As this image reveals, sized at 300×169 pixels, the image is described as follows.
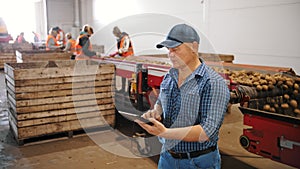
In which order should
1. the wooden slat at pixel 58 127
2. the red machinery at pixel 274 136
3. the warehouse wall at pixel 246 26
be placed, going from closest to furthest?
1. the red machinery at pixel 274 136
2. the wooden slat at pixel 58 127
3. the warehouse wall at pixel 246 26

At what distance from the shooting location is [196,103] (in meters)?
1.49

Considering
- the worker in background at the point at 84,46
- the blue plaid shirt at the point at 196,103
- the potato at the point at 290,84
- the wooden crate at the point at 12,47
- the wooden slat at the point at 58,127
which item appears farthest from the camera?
the wooden crate at the point at 12,47

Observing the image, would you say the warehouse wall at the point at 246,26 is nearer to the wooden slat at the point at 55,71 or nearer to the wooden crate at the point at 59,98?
the wooden slat at the point at 55,71

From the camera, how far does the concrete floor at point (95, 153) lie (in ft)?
11.1

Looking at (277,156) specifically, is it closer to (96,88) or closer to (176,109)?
(176,109)

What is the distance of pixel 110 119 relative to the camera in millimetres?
4422

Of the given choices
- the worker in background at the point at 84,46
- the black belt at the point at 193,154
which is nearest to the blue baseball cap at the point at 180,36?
the black belt at the point at 193,154

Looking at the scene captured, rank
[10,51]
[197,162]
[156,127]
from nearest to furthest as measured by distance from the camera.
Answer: [156,127] → [197,162] → [10,51]

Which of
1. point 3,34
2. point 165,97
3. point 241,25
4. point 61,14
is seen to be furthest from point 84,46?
point 61,14

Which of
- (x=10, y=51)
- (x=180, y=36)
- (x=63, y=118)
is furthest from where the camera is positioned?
(x=10, y=51)

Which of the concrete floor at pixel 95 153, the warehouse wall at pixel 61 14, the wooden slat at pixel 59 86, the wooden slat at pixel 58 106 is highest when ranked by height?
the warehouse wall at pixel 61 14

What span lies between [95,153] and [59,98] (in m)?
→ 0.92

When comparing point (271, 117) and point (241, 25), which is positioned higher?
point (241, 25)

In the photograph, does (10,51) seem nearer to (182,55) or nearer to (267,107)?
(267,107)
